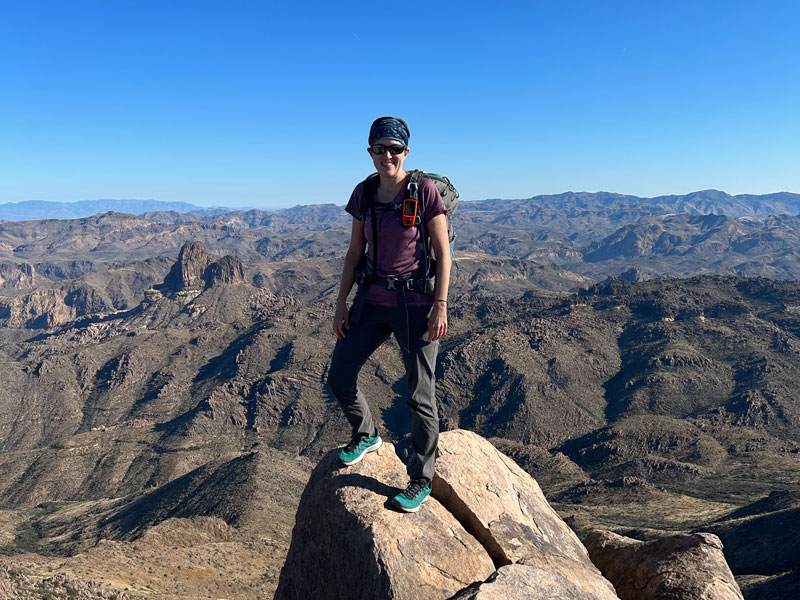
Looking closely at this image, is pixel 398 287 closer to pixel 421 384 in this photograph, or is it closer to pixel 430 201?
pixel 430 201

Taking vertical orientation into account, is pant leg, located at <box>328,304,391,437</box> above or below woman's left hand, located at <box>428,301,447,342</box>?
below

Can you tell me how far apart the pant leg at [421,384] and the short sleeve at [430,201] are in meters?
1.84

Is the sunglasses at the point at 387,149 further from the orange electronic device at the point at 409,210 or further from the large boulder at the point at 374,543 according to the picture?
the large boulder at the point at 374,543

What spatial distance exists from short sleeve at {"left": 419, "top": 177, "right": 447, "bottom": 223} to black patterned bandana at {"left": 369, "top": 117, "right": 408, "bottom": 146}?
1.03 meters

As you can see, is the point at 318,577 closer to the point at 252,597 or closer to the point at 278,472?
the point at 252,597

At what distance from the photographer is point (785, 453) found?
131m

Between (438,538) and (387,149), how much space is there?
8024mm

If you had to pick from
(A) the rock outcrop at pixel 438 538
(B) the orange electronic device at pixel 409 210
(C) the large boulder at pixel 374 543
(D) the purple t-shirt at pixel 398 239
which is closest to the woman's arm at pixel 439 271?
(D) the purple t-shirt at pixel 398 239

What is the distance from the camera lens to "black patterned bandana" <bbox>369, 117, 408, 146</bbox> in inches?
390

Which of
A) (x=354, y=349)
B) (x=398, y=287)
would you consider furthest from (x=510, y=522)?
(x=398, y=287)

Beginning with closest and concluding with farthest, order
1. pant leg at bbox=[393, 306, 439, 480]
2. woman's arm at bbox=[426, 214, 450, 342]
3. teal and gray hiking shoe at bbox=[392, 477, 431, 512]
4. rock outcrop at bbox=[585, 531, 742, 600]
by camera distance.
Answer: woman's arm at bbox=[426, 214, 450, 342], pant leg at bbox=[393, 306, 439, 480], teal and gray hiking shoe at bbox=[392, 477, 431, 512], rock outcrop at bbox=[585, 531, 742, 600]

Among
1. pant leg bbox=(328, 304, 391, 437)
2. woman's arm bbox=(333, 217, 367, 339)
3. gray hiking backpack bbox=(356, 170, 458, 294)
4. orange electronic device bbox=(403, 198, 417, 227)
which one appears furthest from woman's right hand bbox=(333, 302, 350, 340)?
orange electronic device bbox=(403, 198, 417, 227)

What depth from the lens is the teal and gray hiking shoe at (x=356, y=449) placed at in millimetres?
12703

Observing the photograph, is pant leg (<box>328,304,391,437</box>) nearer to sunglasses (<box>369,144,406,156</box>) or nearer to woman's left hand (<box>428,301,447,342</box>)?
woman's left hand (<box>428,301,447,342</box>)
